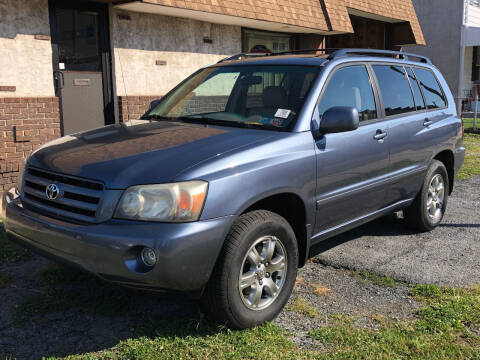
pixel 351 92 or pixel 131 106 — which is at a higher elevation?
pixel 351 92

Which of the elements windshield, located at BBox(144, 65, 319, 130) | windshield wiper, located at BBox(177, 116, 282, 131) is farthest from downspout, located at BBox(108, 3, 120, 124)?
windshield wiper, located at BBox(177, 116, 282, 131)

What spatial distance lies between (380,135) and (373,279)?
1.26m

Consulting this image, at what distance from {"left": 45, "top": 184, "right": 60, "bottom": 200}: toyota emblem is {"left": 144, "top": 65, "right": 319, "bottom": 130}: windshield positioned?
136 centimetres

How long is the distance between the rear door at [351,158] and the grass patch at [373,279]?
0.50m

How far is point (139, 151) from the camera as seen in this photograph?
3.35 m

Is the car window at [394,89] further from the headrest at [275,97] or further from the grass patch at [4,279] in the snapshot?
the grass patch at [4,279]

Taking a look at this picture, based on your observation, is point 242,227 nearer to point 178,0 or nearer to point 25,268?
point 25,268

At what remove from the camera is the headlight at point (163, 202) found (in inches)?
116

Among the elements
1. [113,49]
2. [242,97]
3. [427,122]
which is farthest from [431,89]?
[113,49]

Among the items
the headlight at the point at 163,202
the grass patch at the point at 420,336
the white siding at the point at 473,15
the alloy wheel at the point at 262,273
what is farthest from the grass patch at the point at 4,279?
the white siding at the point at 473,15

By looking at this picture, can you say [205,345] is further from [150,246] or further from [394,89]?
[394,89]

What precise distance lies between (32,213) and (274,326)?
1.79 metres

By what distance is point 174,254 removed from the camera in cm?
287

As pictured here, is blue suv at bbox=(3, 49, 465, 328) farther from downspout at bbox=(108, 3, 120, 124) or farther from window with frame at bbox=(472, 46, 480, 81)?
window with frame at bbox=(472, 46, 480, 81)
